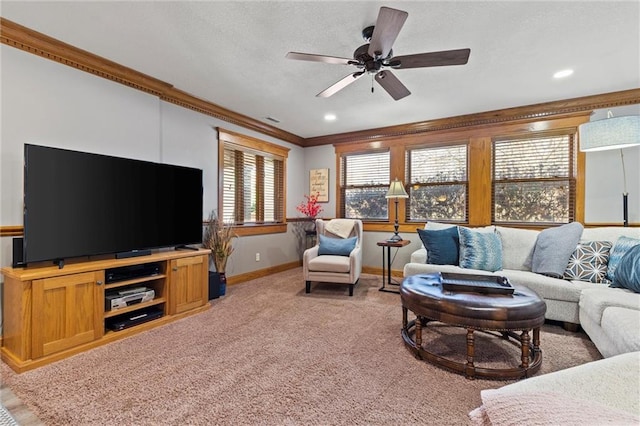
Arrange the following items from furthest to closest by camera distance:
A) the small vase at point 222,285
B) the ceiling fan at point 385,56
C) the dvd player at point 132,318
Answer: the small vase at point 222,285
the dvd player at point 132,318
the ceiling fan at point 385,56

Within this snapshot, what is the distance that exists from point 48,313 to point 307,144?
4506 millimetres

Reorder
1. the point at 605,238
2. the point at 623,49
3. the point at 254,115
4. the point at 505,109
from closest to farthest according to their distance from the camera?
the point at 623,49 → the point at 605,238 → the point at 505,109 → the point at 254,115

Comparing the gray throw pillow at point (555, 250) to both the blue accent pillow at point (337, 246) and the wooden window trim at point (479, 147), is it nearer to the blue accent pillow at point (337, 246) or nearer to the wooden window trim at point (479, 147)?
the wooden window trim at point (479, 147)

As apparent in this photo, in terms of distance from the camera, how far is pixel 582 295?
2.50 m

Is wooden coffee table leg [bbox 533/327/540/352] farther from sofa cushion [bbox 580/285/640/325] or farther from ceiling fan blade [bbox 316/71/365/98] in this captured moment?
ceiling fan blade [bbox 316/71/365/98]

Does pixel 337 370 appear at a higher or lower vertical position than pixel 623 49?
lower

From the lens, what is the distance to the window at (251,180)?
4301 mm

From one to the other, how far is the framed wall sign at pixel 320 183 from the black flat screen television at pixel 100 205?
270 centimetres

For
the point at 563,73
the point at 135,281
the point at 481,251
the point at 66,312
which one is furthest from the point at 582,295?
the point at 66,312

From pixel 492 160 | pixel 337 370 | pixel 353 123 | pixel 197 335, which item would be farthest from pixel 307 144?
pixel 337 370

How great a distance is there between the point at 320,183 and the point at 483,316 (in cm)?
409

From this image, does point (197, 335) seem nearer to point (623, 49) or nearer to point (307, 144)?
point (307, 144)

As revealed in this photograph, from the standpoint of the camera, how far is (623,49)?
251cm

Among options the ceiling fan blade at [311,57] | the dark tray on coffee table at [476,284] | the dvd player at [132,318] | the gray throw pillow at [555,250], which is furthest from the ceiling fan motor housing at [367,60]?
the dvd player at [132,318]
